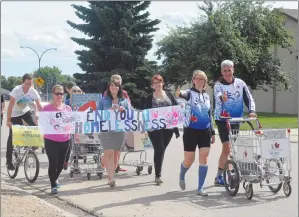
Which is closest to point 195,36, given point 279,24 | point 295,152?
point 279,24

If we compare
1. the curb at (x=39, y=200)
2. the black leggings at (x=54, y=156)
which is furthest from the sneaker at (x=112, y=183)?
the curb at (x=39, y=200)

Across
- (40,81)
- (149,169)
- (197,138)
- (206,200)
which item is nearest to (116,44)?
(40,81)

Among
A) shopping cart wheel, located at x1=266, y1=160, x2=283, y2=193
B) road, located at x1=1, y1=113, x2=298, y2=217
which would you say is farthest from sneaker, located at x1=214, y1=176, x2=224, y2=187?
shopping cart wheel, located at x1=266, y1=160, x2=283, y2=193

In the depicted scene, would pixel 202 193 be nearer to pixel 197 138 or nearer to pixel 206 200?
pixel 206 200

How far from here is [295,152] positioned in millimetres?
14727

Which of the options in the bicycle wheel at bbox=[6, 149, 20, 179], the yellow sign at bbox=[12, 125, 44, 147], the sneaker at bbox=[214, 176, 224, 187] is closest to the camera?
the sneaker at bbox=[214, 176, 224, 187]

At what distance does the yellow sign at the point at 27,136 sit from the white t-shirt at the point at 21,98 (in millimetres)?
598

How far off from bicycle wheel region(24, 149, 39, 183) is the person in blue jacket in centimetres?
291

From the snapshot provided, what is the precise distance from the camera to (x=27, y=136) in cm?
916

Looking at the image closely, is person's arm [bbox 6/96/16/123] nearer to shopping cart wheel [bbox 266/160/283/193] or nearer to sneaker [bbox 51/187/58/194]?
sneaker [bbox 51/187/58/194]

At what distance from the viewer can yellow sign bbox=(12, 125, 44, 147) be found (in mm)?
9141

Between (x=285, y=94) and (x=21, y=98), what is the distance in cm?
4417

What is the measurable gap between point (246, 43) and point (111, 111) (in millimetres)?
35138

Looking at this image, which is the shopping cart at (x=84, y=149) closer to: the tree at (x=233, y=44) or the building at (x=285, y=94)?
the tree at (x=233, y=44)
